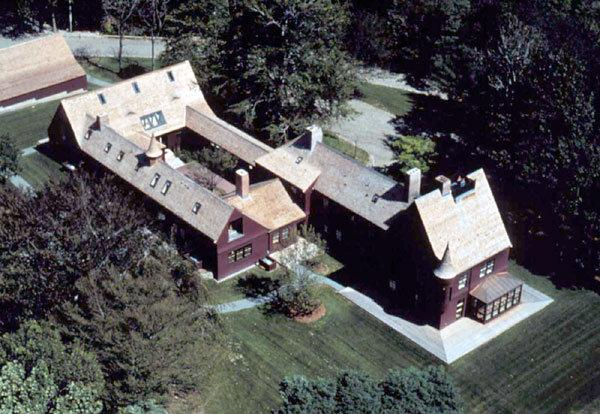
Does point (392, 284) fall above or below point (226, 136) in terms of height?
below

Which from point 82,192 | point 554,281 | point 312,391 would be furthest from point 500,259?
point 82,192

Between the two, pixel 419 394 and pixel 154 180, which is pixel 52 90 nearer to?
pixel 154 180

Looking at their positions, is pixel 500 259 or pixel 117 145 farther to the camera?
pixel 117 145

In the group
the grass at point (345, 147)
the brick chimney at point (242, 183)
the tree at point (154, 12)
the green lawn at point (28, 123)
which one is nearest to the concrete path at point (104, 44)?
the tree at point (154, 12)

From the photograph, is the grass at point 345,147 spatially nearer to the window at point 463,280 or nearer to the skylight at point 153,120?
the skylight at point 153,120

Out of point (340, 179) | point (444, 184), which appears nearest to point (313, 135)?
point (340, 179)

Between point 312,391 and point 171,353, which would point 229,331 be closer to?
point 171,353

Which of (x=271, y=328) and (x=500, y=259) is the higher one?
(x=500, y=259)
